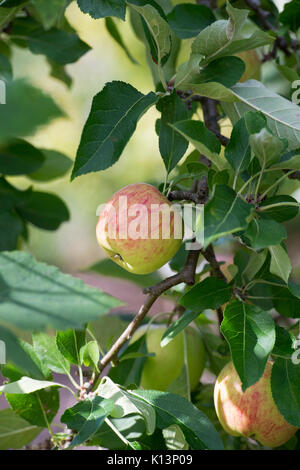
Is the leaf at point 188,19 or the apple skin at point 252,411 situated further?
the leaf at point 188,19

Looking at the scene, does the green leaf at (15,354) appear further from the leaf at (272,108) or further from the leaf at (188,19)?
the leaf at (188,19)

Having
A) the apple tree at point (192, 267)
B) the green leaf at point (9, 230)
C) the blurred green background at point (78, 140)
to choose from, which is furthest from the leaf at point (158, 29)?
the blurred green background at point (78, 140)

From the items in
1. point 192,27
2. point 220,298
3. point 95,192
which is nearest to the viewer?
point 220,298

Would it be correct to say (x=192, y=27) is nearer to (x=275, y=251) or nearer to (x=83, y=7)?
(x=83, y=7)

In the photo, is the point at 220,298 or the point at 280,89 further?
the point at 280,89

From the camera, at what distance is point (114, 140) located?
532mm

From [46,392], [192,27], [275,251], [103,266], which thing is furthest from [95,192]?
[275,251]

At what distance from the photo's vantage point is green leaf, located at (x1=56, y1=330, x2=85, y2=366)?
606mm

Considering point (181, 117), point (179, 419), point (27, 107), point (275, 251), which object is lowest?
point (179, 419)

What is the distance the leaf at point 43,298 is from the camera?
0.28 m

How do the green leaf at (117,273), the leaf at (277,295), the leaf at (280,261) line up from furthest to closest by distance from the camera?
the green leaf at (117,273) < the leaf at (277,295) < the leaf at (280,261)

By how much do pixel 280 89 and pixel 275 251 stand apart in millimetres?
378

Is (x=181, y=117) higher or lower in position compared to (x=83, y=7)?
lower

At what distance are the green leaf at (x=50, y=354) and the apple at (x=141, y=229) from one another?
0.14 meters
